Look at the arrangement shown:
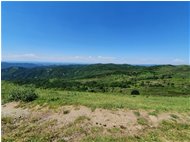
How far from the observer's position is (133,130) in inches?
749

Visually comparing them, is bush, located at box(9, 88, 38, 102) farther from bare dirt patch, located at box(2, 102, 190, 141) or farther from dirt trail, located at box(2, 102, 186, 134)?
dirt trail, located at box(2, 102, 186, 134)

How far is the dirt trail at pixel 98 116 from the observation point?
777 inches

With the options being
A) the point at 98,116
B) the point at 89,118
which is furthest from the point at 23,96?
the point at 98,116

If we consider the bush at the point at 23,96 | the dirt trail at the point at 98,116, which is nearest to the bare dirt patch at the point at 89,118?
the dirt trail at the point at 98,116

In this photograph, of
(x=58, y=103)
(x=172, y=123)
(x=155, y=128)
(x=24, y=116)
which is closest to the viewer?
(x=155, y=128)

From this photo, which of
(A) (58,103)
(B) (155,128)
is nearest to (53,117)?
(A) (58,103)

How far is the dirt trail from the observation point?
19.7 meters

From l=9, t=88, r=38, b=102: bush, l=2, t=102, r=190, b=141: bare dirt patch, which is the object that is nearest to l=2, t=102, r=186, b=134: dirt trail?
l=2, t=102, r=190, b=141: bare dirt patch

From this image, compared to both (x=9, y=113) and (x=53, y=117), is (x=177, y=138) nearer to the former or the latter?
(x=53, y=117)

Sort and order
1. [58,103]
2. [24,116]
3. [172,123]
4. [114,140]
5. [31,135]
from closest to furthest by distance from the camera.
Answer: [114,140]
[31,135]
[172,123]
[24,116]
[58,103]

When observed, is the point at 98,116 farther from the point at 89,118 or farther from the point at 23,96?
the point at 23,96

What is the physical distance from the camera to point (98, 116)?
2109cm

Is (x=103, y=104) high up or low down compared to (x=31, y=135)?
up

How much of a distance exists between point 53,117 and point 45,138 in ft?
13.1
